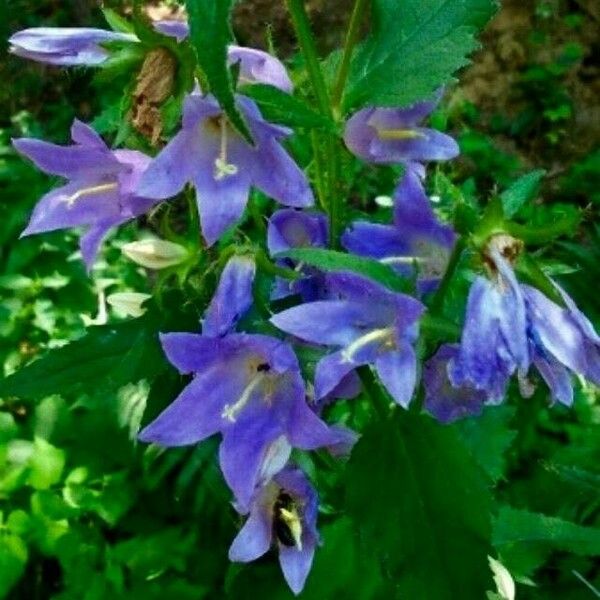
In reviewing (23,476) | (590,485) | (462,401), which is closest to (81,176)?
(462,401)

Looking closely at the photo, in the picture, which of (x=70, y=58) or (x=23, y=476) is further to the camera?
(x=23, y=476)

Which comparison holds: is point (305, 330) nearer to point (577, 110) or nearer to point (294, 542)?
point (294, 542)

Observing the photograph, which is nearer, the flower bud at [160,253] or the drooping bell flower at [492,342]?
the drooping bell flower at [492,342]

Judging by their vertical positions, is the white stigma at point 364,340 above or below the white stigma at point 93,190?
below

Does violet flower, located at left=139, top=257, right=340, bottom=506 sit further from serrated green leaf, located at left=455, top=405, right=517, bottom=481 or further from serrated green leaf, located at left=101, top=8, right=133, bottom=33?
serrated green leaf, located at left=455, top=405, right=517, bottom=481

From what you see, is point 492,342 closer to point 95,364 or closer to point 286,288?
point 286,288

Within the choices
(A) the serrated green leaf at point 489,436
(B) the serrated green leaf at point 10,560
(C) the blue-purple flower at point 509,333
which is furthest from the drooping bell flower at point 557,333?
(B) the serrated green leaf at point 10,560

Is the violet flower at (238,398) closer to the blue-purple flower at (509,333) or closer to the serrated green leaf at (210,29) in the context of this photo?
the blue-purple flower at (509,333)
